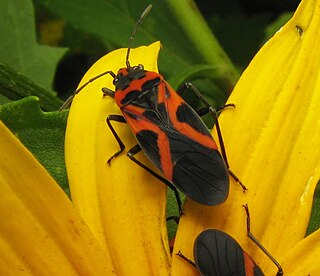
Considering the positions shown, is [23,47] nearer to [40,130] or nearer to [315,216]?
[40,130]

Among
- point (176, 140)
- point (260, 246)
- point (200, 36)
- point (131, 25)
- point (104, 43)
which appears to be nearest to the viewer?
point (260, 246)

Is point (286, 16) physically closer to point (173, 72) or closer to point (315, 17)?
point (173, 72)

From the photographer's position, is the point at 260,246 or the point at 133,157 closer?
the point at 260,246

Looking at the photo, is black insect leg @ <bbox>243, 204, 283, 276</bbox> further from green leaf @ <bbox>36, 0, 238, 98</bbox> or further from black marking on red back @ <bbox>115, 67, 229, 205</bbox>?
green leaf @ <bbox>36, 0, 238, 98</bbox>

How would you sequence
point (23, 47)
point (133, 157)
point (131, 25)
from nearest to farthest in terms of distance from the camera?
point (133, 157) → point (23, 47) → point (131, 25)

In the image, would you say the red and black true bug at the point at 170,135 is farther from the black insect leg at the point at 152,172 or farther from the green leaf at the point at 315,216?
the green leaf at the point at 315,216

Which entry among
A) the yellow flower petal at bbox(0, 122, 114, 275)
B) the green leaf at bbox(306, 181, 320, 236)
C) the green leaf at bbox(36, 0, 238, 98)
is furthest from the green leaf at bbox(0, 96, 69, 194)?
the green leaf at bbox(36, 0, 238, 98)

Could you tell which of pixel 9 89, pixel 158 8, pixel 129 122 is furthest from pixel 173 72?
pixel 9 89

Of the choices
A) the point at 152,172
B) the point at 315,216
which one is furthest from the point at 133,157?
the point at 315,216

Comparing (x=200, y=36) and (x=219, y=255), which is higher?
(x=200, y=36)
